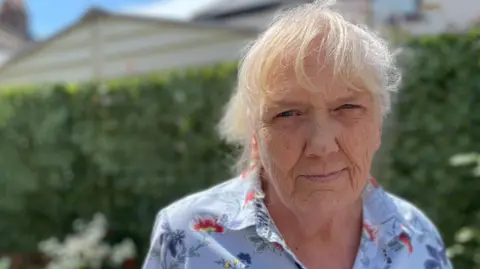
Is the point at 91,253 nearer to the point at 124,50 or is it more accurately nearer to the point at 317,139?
the point at 124,50

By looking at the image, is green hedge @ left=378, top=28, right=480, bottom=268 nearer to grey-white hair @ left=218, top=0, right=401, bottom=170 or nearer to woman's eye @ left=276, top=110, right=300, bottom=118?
grey-white hair @ left=218, top=0, right=401, bottom=170

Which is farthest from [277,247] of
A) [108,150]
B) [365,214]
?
[108,150]

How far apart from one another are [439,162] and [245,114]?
7.49ft

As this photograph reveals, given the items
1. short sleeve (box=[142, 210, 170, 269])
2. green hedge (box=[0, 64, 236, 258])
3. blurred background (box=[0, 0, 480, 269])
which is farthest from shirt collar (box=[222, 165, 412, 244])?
green hedge (box=[0, 64, 236, 258])

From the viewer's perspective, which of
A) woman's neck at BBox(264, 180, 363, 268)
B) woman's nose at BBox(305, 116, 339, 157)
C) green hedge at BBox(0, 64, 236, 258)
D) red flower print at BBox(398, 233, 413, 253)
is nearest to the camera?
woman's nose at BBox(305, 116, 339, 157)

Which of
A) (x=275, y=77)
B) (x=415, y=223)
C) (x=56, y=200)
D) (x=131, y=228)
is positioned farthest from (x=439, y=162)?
(x=56, y=200)

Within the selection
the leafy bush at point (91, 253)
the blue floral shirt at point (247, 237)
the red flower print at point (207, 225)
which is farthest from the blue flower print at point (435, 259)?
the leafy bush at point (91, 253)

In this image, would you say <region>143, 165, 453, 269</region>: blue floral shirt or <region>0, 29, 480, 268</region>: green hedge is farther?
<region>0, 29, 480, 268</region>: green hedge

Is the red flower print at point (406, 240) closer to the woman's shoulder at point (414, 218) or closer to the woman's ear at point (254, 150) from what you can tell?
the woman's shoulder at point (414, 218)

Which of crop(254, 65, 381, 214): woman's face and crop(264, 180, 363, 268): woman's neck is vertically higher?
crop(254, 65, 381, 214): woman's face

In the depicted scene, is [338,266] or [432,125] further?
[432,125]

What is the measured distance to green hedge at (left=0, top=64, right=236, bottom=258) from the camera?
4676 mm

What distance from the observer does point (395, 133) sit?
3.62m

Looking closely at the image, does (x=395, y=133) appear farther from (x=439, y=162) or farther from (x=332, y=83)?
(x=332, y=83)
